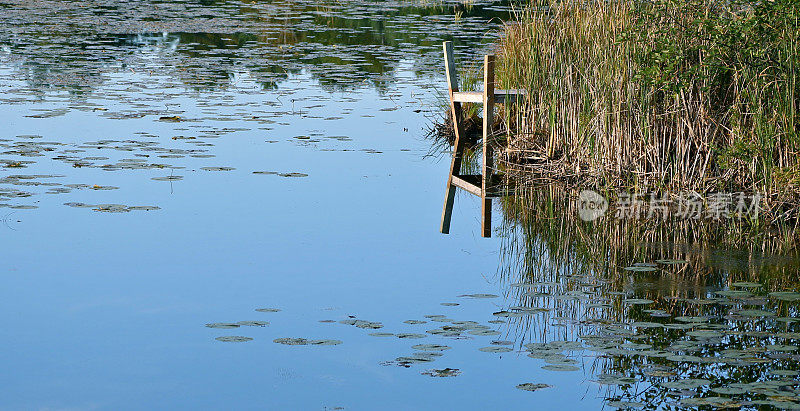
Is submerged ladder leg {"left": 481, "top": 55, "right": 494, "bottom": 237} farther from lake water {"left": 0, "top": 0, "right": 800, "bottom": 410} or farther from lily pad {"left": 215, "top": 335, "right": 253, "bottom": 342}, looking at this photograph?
lily pad {"left": 215, "top": 335, "right": 253, "bottom": 342}

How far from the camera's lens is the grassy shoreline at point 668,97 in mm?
6285

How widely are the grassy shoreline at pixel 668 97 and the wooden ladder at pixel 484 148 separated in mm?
277

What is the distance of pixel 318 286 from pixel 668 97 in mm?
2971

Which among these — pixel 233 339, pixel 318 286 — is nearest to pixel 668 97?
pixel 318 286

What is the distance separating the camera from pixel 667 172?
6969mm

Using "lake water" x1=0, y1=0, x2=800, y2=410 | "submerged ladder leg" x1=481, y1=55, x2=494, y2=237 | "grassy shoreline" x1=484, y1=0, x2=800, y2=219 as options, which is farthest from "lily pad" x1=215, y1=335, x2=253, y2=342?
"submerged ladder leg" x1=481, y1=55, x2=494, y2=237

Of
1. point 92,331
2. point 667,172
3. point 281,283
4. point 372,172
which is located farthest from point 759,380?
point 372,172

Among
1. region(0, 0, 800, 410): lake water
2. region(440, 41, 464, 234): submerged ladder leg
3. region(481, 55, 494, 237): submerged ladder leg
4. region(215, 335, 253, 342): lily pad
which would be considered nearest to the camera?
region(0, 0, 800, 410): lake water

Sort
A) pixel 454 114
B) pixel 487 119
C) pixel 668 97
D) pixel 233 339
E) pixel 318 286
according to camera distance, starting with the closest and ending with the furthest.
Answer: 1. pixel 233 339
2. pixel 318 286
3. pixel 668 97
4. pixel 487 119
5. pixel 454 114

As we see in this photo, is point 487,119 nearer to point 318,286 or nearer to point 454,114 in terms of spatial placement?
point 454,114

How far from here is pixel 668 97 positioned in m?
6.77

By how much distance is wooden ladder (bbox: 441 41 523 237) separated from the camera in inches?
272

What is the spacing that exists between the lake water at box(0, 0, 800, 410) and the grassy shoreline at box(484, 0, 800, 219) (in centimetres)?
62

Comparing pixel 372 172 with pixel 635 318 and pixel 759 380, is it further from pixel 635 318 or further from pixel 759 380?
pixel 759 380
